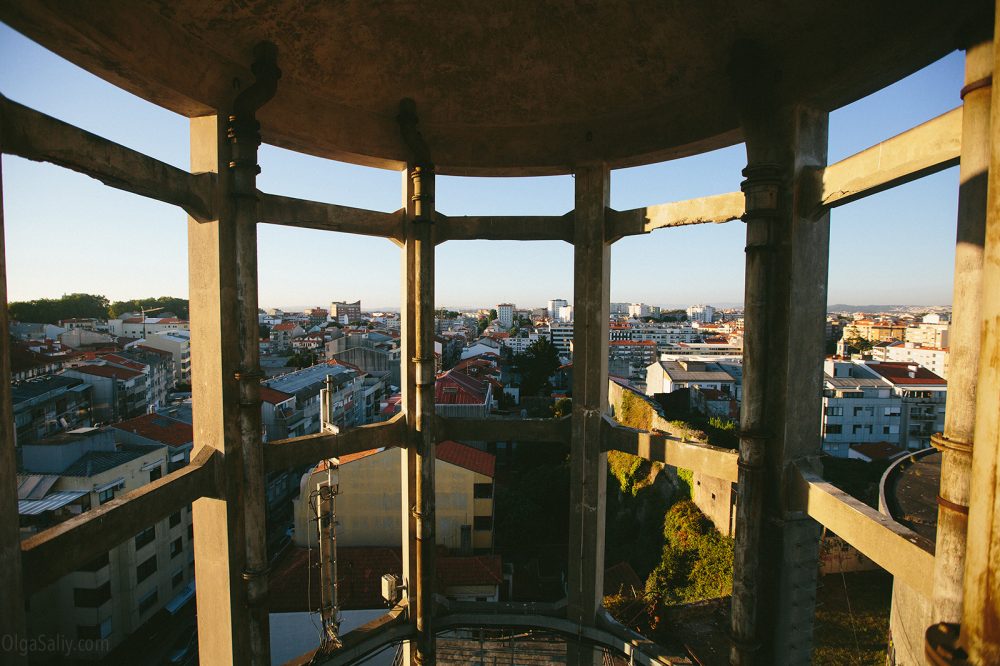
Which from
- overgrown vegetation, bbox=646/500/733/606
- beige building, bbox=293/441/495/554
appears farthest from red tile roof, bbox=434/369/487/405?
overgrown vegetation, bbox=646/500/733/606

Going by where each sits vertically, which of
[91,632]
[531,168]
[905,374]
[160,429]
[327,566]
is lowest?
[91,632]

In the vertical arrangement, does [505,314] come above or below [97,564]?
above

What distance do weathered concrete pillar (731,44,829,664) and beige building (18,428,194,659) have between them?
17152mm

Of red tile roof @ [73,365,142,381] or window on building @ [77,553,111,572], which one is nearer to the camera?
window on building @ [77,553,111,572]

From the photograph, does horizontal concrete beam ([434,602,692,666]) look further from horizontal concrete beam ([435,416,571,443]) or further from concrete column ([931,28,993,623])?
concrete column ([931,28,993,623])

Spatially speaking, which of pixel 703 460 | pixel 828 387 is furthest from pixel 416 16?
pixel 828 387

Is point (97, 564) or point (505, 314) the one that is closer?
point (97, 564)

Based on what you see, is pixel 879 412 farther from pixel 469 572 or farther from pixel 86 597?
pixel 86 597

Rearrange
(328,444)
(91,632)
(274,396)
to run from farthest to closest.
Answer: (274,396) < (91,632) < (328,444)

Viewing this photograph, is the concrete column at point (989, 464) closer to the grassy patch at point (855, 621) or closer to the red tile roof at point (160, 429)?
the grassy patch at point (855, 621)

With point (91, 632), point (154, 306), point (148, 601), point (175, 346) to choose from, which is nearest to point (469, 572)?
point (148, 601)

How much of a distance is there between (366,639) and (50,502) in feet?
50.9

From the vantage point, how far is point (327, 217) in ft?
17.4

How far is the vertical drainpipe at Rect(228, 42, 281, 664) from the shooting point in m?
4.36
